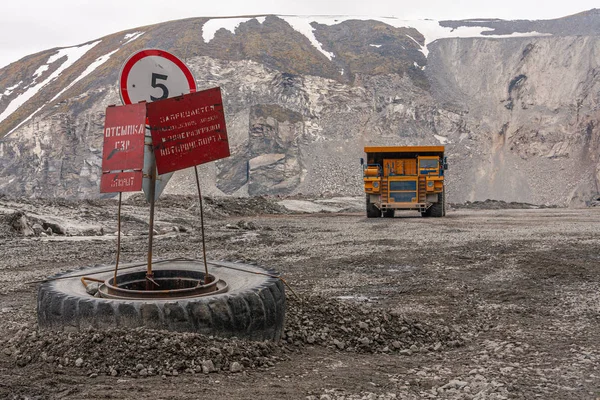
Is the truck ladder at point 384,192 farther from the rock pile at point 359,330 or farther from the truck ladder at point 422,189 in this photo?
the rock pile at point 359,330

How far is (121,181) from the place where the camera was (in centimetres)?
398

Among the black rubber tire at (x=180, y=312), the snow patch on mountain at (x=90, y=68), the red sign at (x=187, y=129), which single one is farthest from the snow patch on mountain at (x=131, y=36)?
the black rubber tire at (x=180, y=312)

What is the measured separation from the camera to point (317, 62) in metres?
54.2

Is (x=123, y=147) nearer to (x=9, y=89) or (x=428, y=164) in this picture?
(x=428, y=164)

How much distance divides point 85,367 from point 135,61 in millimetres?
2446

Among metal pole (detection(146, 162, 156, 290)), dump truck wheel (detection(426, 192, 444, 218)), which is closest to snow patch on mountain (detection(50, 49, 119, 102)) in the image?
dump truck wheel (detection(426, 192, 444, 218))

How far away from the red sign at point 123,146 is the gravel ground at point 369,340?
1055mm

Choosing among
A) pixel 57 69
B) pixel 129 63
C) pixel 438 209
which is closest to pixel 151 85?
pixel 129 63

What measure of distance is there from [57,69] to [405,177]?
175ft

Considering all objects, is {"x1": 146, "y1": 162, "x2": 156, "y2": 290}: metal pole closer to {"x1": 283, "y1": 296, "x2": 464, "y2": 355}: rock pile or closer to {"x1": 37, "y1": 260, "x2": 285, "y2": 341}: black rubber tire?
{"x1": 37, "y1": 260, "x2": 285, "y2": 341}: black rubber tire

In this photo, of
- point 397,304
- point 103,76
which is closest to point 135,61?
point 397,304

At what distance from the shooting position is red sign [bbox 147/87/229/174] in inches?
166

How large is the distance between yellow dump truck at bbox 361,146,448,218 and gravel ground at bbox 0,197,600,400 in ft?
33.0

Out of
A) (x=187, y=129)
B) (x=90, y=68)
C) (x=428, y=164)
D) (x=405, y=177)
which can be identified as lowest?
(x=405, y=177)
